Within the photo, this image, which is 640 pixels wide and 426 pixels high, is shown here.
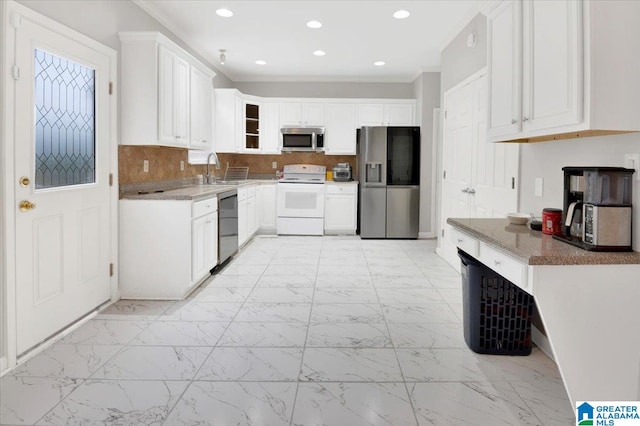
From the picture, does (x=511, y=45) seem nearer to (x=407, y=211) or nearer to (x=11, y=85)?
(x=11, y=85)

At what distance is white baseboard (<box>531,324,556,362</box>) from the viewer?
2.77 meters

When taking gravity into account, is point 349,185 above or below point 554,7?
below

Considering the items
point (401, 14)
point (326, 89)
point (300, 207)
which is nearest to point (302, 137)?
point (326, 89)

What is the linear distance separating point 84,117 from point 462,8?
3.54 meters

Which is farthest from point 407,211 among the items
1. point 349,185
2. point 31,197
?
point 31,197

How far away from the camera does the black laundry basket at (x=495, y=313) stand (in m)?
2.73

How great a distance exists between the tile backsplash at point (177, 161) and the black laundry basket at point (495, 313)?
297 cm

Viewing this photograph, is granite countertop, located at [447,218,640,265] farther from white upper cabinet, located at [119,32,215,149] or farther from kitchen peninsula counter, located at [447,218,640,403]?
white upper cabinet, located at [119,32,215,149]

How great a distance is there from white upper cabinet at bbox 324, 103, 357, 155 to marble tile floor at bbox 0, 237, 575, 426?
160 inches

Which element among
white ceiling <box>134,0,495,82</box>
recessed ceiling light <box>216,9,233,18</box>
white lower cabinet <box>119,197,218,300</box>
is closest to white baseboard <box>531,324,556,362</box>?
white ceiling <box>134,0,495,82</box>

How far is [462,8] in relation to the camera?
173 inches

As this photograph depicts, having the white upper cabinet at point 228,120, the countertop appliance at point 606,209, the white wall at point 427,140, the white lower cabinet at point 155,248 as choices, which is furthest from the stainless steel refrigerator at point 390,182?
the countertop appliance at point 606,209

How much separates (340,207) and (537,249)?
18.3ft

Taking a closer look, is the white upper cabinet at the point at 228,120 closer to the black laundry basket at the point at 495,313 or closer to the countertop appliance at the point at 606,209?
the black laundry basket at the point at 495,313
